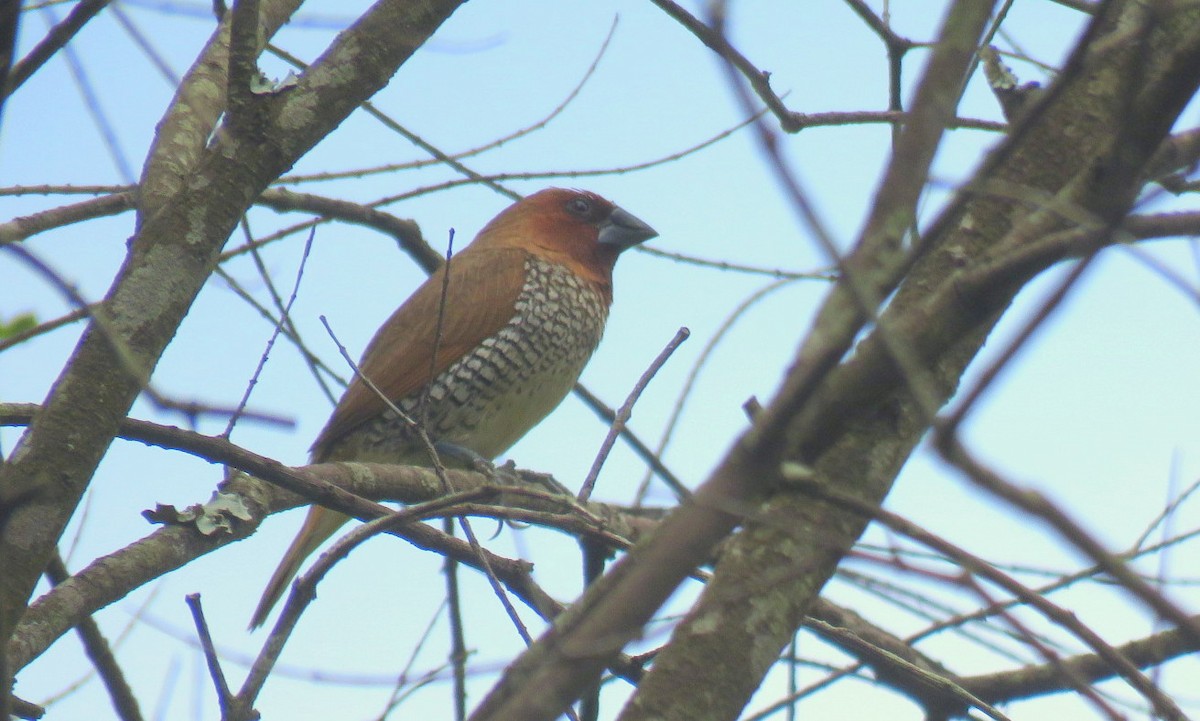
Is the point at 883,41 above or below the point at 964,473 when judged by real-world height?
above

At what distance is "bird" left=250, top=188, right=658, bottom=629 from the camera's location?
5.96 m

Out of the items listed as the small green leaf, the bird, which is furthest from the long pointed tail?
the small green leaf

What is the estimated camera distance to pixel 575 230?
727 centimetres

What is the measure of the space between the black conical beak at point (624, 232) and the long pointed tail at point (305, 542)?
2.43 meters

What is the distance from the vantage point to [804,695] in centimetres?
256

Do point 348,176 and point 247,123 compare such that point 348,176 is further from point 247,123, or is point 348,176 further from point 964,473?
point 964,473

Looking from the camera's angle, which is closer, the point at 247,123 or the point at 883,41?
the point at 247,123

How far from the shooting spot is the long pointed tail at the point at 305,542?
5.42 m

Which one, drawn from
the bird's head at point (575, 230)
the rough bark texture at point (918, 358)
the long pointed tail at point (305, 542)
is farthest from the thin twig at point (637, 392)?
the bird's head at point (575, 230)

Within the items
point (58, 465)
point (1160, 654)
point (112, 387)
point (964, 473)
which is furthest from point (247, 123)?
point (1160, 654)

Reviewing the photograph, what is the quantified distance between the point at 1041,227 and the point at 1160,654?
5.90 feet

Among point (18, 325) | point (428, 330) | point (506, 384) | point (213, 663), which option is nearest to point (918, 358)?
point (213, 663)

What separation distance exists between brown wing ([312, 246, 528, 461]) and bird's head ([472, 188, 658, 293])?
0.38 m

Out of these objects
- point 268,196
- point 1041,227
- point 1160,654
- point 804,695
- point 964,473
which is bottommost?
point 964,473
